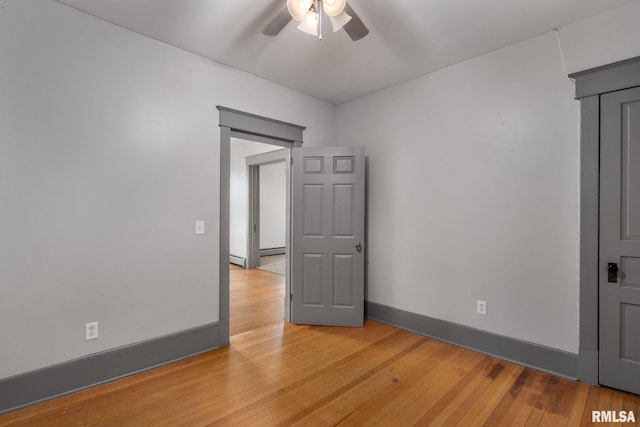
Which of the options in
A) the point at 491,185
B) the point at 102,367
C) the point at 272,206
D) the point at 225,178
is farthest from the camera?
the point at 272,206

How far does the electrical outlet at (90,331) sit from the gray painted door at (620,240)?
386 cm

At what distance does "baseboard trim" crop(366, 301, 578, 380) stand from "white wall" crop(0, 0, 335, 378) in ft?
6.58

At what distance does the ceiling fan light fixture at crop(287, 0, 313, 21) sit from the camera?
1.70 m

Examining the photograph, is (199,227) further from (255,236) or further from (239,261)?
(239,261)

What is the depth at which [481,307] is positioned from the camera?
2812 millimetres

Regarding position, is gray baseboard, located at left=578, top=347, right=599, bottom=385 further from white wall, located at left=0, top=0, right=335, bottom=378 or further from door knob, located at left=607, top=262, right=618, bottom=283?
white wall, located at left=0, top=0, right=335, bottom=378

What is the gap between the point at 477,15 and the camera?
222 centimetres

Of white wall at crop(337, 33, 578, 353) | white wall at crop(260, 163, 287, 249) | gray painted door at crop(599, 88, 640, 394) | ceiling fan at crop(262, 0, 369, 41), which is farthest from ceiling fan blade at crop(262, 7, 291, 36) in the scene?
white wall at crop(260, 163, 287, 249)

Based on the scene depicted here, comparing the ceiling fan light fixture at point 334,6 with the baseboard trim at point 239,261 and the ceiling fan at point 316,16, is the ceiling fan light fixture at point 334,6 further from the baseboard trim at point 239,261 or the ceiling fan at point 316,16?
the baseboard trim at point 239,261

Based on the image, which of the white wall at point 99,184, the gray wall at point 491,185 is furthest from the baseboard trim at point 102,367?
the gray wall at point 491,185

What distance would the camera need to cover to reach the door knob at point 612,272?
2178mm

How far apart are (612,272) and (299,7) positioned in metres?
2.86

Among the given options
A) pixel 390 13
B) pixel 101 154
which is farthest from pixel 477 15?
pixel 101 154

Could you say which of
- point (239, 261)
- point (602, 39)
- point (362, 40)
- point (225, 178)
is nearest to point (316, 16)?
point (362, 40)
